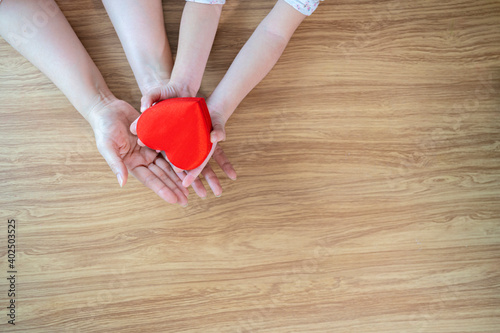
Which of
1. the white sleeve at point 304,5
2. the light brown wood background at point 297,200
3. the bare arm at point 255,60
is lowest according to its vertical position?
the light brown wood background at point 297,200

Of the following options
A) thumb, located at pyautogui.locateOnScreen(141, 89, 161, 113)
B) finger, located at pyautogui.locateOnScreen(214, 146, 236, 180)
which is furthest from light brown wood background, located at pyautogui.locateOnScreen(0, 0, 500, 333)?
thumb, located at pyautogui.locateOnScreen(141, 89, 161, 113)

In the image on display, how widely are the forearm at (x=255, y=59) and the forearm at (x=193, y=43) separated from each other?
0.05 metres

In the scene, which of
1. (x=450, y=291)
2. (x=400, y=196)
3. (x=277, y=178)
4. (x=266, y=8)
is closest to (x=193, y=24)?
(x=266, y=8)

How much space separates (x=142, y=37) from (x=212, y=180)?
28cm

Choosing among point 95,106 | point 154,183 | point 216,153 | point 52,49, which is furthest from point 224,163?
point 52,49

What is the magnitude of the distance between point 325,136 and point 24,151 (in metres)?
0.57

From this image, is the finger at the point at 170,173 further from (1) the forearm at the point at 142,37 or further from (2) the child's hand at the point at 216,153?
(1) the forearm at the point at 142,37

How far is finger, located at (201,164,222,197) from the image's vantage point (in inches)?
26.5

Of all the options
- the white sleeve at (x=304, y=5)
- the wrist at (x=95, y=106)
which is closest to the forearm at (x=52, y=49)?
the wrist at (x=95, y=106)

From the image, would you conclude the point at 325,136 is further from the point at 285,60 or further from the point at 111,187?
the point at 111,187

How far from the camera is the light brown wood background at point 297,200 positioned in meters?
0.69

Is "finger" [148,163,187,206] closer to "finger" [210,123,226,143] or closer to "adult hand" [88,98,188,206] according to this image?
"adult hand" [88,98,188,206]

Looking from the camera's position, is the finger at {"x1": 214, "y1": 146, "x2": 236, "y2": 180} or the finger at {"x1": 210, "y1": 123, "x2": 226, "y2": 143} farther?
the finger at {"x1": 214, "y1": 146, "x2": 236, "y2": 180}

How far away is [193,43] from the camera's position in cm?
65
